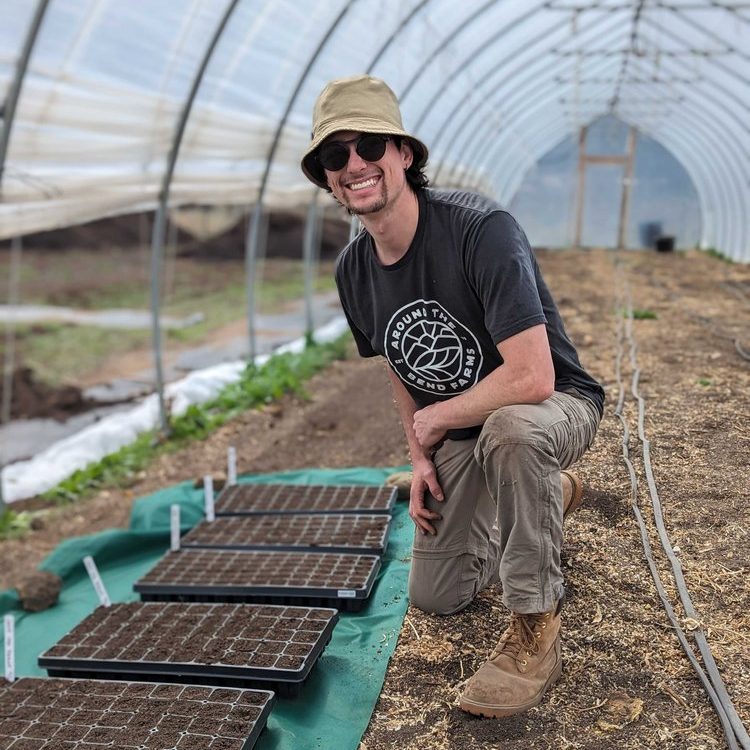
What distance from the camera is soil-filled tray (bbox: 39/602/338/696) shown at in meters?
2.44

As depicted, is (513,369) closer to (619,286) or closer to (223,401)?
(223,401)

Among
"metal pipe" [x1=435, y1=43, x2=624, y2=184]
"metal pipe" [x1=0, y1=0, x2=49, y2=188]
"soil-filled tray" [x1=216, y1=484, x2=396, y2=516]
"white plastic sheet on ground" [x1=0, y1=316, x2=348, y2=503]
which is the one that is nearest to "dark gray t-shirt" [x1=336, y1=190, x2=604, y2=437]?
"soil-filled tray" [x1=216, y1=484, x2=396, y2=516]

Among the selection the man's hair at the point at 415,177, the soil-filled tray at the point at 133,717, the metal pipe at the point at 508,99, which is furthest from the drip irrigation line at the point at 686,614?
the metal pipe at the point at 508,99

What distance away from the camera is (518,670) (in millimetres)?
2041

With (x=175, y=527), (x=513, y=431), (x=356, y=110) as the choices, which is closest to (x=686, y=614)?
(x=513, y=431)

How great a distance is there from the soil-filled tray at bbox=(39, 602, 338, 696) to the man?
1.43 ft

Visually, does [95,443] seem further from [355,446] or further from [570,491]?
[570,491]

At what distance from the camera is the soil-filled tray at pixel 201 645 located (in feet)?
8.00

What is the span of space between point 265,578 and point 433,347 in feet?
4.45

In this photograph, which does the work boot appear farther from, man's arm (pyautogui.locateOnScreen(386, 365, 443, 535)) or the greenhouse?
man's arm (pyautogui.locateOnScreen(386, 365, 443, 535))

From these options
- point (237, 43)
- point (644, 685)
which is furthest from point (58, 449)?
point (644, 685)

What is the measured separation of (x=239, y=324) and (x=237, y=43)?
766cm

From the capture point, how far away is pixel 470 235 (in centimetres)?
215

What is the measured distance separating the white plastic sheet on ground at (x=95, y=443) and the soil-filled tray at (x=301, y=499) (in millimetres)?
2183
